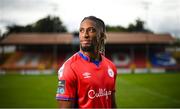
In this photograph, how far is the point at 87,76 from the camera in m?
2.28

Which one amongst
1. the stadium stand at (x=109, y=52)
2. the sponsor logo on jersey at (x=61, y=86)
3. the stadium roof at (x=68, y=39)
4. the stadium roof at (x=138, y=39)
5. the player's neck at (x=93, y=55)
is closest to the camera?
the sponsor logo on jersey at (x=61, y=86)


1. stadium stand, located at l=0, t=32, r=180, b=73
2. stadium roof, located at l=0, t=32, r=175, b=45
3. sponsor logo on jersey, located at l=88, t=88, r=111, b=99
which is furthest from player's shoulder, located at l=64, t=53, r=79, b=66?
stadium roof, located at l=0, t=32, r=175, b=45

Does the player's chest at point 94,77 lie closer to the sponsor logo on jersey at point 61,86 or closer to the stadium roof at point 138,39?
the sponsor logo on jersey at point 61,86

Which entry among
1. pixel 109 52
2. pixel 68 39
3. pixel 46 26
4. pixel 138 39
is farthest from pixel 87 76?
pixel 46 26

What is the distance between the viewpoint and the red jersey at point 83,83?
2.24 metres

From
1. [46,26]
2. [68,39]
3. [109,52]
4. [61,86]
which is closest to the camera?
[61,86]

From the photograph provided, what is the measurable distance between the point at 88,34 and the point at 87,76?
321 millimetres

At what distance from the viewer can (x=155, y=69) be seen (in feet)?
130

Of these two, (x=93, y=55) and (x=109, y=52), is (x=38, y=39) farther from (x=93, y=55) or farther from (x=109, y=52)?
(x=93, y=55)

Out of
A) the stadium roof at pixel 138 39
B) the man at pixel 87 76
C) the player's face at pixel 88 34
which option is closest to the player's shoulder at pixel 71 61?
the man at pixel 87 76

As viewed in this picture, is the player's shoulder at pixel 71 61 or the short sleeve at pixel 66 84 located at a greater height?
the player's shoulder at pixel 71 61

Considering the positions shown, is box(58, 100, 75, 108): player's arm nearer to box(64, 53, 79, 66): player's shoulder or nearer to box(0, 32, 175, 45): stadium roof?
box(64, 53, 79, 66): player's shoulder

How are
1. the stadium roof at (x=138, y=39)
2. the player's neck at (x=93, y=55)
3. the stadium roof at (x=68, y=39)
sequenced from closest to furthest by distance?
the player's neck at (x=93, y=55), the stadium roof at (x=138, y=39), the stadium roof at (x=68, y=39)

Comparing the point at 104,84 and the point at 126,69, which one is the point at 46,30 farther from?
the point at 104,84
